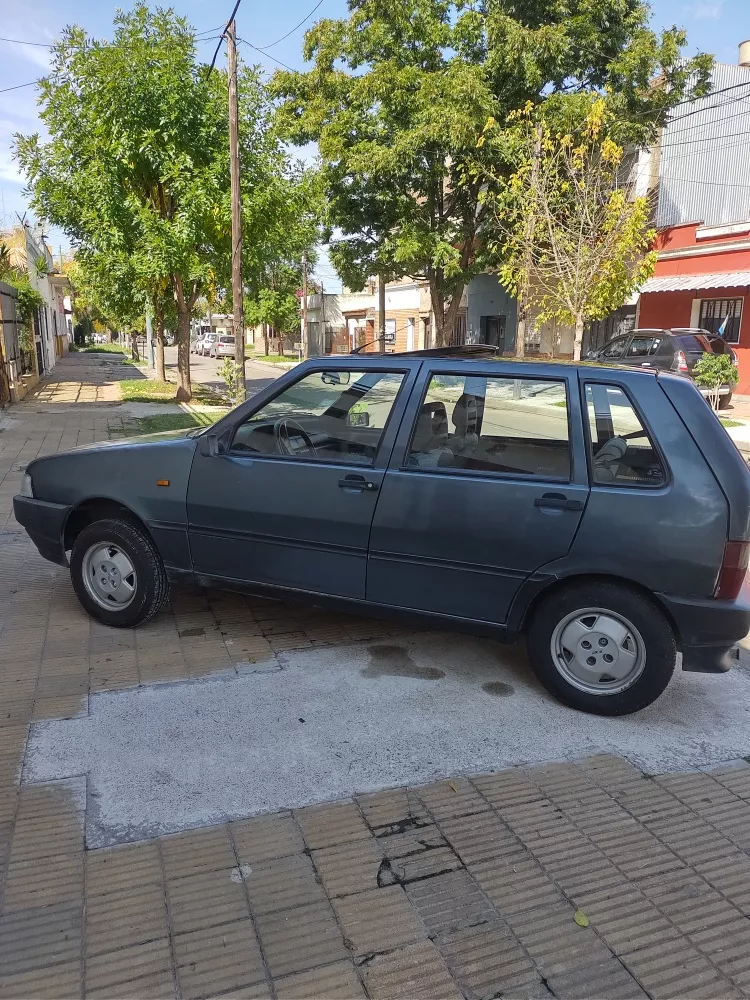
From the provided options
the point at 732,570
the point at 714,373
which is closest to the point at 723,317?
the point at 714,373

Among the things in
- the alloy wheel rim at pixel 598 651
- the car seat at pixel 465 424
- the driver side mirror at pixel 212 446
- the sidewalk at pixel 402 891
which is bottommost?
the sidewalk at pixel 402 891

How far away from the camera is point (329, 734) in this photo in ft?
11.6

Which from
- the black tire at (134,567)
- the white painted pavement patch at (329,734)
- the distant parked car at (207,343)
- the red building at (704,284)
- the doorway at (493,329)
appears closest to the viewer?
the white painted pavement patch at (329,734)

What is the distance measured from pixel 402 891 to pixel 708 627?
5.93 ft

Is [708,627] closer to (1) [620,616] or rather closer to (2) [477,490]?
(1) [620,616]

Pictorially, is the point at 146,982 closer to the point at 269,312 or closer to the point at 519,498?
the point at 519,498

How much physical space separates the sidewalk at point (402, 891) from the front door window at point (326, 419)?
1559mm

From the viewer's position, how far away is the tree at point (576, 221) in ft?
49.2

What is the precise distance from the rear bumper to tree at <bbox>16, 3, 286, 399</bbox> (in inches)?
518

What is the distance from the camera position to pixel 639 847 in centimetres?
283

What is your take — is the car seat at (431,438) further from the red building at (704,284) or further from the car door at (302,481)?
the red building at (704,284)

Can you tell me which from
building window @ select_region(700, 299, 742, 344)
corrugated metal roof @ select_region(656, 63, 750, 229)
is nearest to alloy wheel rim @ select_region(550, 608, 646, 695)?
building window @ select_region(700, 299, 742, 344)

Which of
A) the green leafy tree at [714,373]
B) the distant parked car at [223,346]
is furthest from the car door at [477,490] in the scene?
Result: the distant parked car at [223,346]

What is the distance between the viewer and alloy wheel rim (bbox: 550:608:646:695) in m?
3.59
